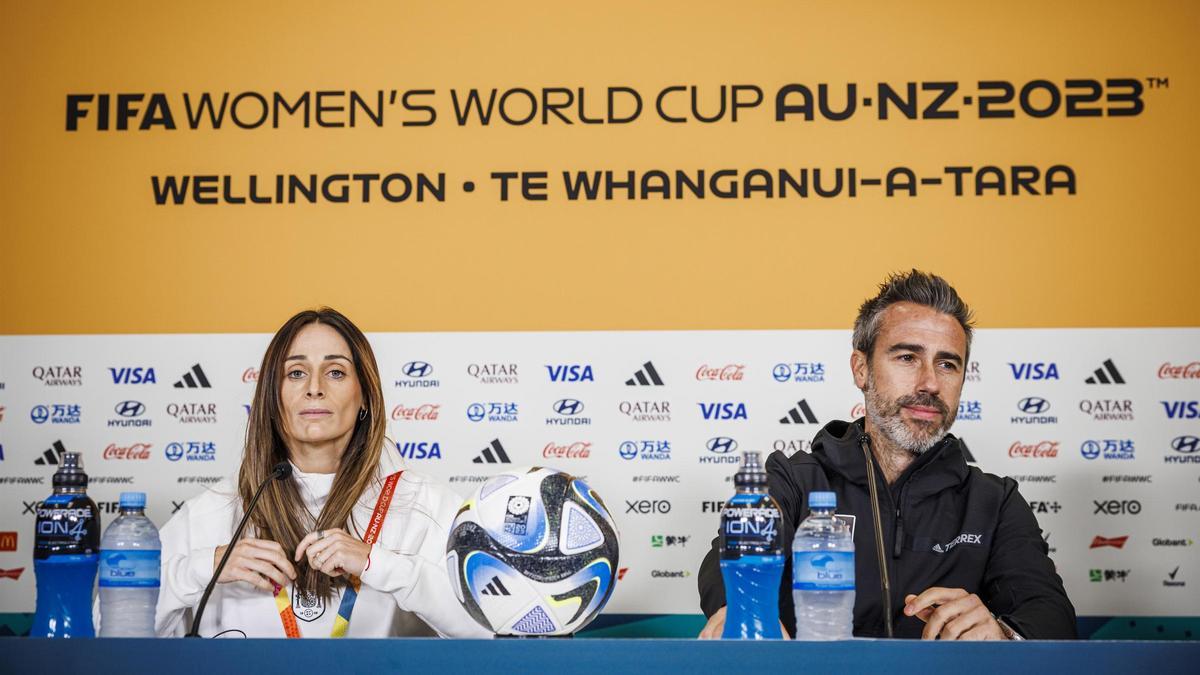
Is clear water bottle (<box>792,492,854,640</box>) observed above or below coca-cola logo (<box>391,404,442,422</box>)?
below

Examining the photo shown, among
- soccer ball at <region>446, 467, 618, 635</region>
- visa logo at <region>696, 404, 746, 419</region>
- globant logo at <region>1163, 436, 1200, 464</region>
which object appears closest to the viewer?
soccer ball at <region>446, 467, 618, 635</region>

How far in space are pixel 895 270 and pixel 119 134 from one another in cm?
262

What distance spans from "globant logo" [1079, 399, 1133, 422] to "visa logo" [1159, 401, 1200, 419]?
12 cm

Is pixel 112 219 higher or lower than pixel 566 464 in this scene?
higher

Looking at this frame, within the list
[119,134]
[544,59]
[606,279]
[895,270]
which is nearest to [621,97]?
[544,59]

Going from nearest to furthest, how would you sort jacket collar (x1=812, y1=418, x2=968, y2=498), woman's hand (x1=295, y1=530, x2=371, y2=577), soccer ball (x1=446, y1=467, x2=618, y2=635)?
1. soccer ball (x1=446, y1=467, x2=618, y2=635)
2. woman's hand (x1=295, y1=530, x2=371, y2=577)
3. jacket collar (x1=812, y1=418, x2=968, y2=498)

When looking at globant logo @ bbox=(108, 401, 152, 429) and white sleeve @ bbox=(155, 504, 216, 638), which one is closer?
white sleeve @ bbox=(155, 504, 216, 638)

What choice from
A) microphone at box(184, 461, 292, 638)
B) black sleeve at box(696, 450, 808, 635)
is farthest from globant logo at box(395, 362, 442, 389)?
black sleeve at box(696, 450, 808, 635)

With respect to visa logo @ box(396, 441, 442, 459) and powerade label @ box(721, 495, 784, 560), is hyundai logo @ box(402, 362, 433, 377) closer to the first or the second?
visa logo @ box(396, 441, 442, 459)

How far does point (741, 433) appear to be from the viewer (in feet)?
11.3

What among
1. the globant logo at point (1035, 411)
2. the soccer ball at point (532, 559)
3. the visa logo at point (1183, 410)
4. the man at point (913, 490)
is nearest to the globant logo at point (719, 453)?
the man at point (913, 490)

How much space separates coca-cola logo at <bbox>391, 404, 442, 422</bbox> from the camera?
3482mm

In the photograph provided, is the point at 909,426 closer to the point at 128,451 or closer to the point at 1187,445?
the point at 1187,445

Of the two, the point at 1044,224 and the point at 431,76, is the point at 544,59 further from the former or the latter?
the point at 1044,224
